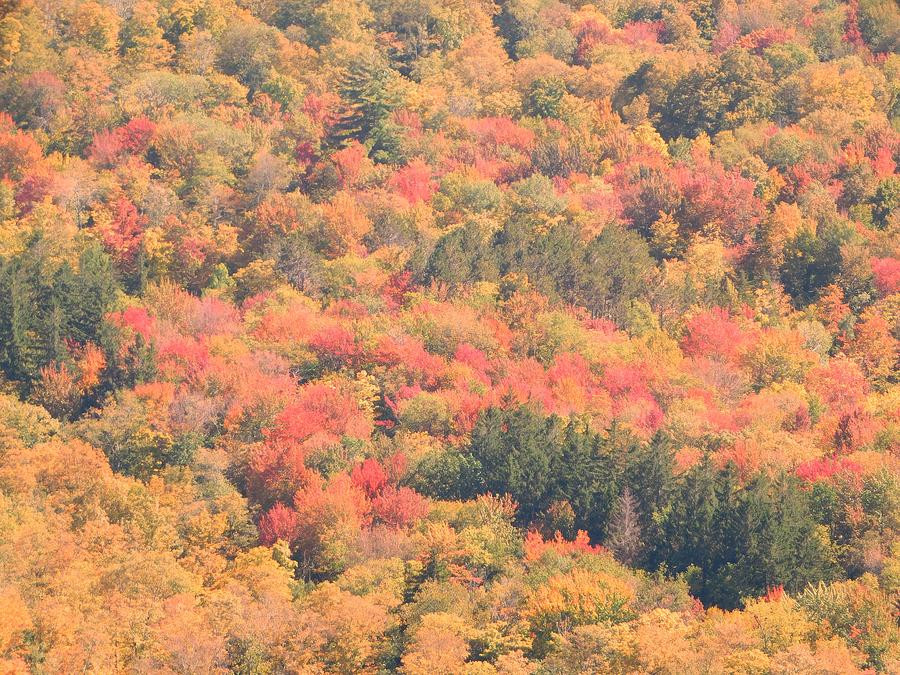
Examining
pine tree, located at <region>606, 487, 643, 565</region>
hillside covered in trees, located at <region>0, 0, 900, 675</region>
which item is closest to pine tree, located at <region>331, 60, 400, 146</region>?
hillside covered in trees, located at <region>0, 0, 900, 675</region>

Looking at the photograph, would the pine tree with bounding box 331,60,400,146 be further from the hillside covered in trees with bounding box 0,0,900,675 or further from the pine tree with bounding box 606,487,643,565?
the pine tree with bounding box 606,487,643,565

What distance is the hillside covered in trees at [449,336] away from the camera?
8162cm

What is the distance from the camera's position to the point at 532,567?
87.8m

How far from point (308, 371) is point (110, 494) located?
2265 cm

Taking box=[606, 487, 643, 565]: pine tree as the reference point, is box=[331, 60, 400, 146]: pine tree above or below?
below

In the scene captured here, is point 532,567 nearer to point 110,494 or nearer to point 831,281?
point 110,494

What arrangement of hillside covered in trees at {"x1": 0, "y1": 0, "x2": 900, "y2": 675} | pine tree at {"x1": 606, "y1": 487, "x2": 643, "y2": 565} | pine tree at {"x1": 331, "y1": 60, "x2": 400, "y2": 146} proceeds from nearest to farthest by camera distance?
hillside covered in trees at {"x1": 0, "y1": 0, "x2": 900, "y2": 675}
pine tree at {"x1": 606, "y1": 487, "x2": 643, "y2": 565}
pine tree at {"x1": 331, "y1": 60, "x2": 400, "y2": 146}

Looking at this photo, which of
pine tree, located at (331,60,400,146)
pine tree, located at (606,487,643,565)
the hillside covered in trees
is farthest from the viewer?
pine tree, located at (331,60,400,146)

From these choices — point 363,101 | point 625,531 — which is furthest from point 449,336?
point 363,101

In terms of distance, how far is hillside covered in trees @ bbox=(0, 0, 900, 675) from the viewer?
81625 millimetres

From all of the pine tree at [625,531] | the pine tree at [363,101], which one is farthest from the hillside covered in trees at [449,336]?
the pine tree at [363,101]

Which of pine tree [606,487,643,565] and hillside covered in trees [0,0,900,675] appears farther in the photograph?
pine tree [606,487,643,565]

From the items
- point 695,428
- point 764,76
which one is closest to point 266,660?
point 695,428

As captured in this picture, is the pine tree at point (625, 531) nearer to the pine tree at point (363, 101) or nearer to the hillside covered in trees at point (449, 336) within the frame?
the hillside covered in trees at point (449, 336)
